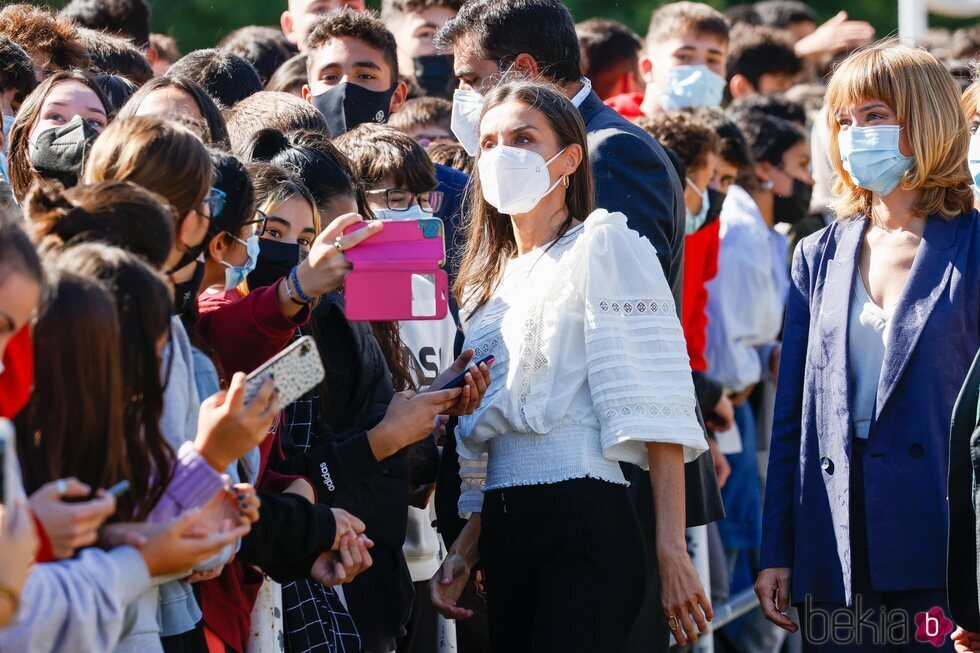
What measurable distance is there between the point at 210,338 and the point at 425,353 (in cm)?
135

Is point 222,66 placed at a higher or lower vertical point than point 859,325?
higher

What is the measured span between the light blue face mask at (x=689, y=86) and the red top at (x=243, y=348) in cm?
454

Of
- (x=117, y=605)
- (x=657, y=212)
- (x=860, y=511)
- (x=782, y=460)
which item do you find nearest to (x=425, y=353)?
(x=657, y=212)

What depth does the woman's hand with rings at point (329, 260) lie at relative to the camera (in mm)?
2961

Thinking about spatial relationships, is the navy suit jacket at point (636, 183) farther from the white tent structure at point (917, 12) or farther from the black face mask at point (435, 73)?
the white tent structure at point (917, 12)

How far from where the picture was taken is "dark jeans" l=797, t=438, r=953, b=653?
3.40 meters

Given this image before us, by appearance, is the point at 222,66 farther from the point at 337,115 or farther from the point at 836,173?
the point at 836,173

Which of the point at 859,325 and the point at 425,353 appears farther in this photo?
the point at 425,353

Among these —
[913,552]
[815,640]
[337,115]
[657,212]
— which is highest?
[337,115]

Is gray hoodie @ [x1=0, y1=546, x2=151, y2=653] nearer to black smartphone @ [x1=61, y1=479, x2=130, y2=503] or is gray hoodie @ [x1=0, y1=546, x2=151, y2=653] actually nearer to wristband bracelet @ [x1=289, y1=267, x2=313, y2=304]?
black smartphone @ [x1=61, y1=479, x2=130, y2=503]

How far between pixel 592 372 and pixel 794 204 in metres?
4.17

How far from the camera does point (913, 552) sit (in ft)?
11.2

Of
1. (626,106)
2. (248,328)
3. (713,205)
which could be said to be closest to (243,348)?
(248,328)

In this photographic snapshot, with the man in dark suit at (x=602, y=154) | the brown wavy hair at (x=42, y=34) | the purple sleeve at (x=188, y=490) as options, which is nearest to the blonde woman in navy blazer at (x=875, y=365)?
the man in dark suit at (x=602, y=154)
